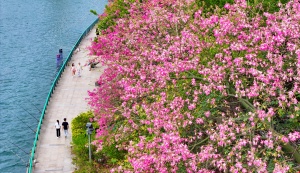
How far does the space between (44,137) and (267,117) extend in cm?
1883

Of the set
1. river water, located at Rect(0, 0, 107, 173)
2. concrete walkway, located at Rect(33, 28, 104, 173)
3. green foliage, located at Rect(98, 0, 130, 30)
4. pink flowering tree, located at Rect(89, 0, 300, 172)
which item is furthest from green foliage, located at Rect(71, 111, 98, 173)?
green foliage, located at Rect(98, 0, 130, 30)

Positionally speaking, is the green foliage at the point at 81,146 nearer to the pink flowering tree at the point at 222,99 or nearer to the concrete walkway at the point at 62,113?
the concrete walkway at the point at 62,113

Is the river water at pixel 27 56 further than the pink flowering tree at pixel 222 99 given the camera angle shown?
Yes

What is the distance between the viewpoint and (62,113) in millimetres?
34062

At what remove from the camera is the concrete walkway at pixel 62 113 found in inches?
1053

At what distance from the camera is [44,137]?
98.2 feet

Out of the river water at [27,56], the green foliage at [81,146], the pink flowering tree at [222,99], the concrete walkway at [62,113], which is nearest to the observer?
the pink flowering tree at [222,99]

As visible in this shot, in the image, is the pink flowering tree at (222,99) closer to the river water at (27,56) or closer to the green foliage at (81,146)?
the green foliage at (81,146)

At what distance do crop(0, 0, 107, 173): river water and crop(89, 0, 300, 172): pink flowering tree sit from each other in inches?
594

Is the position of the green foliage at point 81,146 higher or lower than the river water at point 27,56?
lower

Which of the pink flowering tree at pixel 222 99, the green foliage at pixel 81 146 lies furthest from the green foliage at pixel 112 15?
the pink flowering tree at pixel 222 99

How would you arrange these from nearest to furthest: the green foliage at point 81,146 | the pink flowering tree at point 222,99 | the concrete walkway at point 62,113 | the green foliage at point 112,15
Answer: the pink flowering tree at point 222,99 → the green foliage at point 81,146 → the concrete walkway at point 62,113 → the green foliage at point 112,15

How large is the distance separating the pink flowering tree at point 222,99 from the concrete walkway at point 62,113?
26.4 ft

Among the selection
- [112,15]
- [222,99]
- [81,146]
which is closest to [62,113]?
[81,146]
